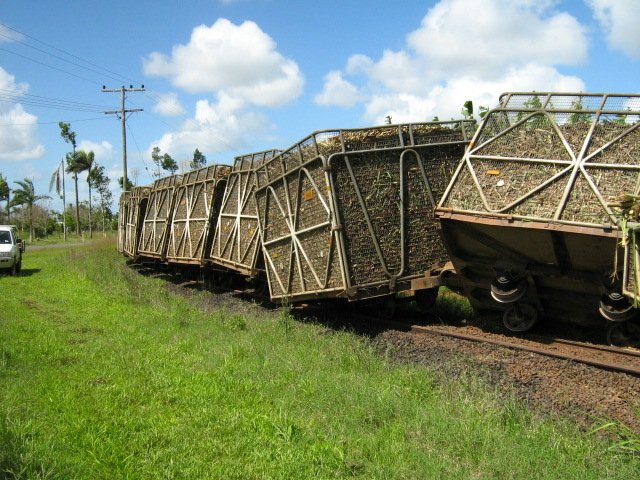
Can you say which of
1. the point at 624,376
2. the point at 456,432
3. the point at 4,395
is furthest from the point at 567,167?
the point at 4,395

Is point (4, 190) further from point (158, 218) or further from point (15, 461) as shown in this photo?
point (15, 461)

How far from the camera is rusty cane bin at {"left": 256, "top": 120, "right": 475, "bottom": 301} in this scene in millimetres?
9445

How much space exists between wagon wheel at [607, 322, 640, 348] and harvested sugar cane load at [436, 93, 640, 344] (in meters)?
0.13

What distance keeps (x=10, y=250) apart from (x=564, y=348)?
2062 cm

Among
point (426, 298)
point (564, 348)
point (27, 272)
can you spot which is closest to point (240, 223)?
point (426, 298)

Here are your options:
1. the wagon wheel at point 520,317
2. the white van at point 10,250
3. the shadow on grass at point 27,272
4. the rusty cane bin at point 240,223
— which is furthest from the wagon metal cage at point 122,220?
the wagon wheel at point 520,317

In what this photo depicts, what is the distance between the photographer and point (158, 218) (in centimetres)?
2156

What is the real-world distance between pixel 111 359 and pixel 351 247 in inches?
154

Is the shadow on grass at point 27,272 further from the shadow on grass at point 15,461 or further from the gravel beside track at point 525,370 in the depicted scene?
the shadow on grass at point 15,461

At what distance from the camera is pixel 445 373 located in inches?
275

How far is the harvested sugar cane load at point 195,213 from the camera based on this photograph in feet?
53.7

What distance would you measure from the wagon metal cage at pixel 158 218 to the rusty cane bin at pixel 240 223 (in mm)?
4507

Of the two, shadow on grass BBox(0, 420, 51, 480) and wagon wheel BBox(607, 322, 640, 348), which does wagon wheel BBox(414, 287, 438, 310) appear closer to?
wagon wheel BBox(607, 322, 640, 348)

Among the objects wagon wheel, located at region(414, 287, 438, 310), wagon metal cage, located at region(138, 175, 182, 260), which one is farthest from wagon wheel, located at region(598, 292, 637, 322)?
wagon metal cage, located at region(138, 175, 182, 260)
